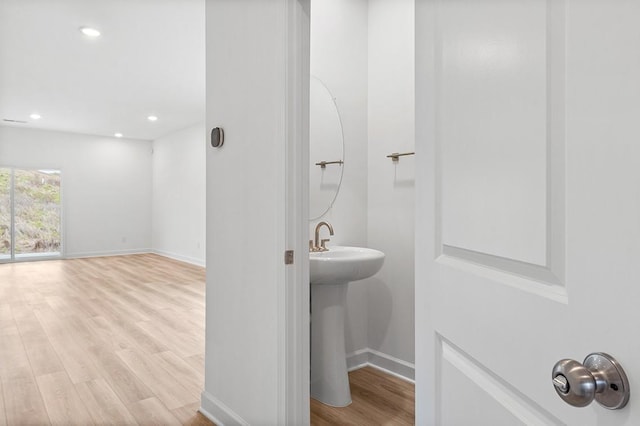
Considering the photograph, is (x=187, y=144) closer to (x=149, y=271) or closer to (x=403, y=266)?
(x=149, y=271)

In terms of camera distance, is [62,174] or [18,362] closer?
[18,362]

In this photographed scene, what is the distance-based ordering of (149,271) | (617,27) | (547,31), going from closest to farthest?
(617,27) → (547,31) → (149,271)

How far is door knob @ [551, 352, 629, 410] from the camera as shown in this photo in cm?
42

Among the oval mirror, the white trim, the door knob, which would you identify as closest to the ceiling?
the oval mirror

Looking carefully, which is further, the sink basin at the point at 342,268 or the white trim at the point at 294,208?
the sink basin at the point at 342,268

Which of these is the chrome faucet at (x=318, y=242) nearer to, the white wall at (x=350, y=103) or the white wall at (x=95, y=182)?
the white wall at (x=350, y=103)

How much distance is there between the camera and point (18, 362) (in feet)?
8.89

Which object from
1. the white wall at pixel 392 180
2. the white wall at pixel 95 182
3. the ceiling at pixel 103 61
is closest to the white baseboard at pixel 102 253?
the white wall at pixel 95 182

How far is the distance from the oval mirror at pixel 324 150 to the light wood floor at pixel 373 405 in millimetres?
1082

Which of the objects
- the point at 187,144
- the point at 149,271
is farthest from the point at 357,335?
the point at 187,144

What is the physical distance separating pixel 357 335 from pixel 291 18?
6.45ft

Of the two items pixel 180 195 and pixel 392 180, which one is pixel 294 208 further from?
pixel 180 195

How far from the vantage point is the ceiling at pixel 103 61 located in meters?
3.12

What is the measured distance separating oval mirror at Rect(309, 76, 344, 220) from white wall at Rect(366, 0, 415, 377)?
0.27 meters
